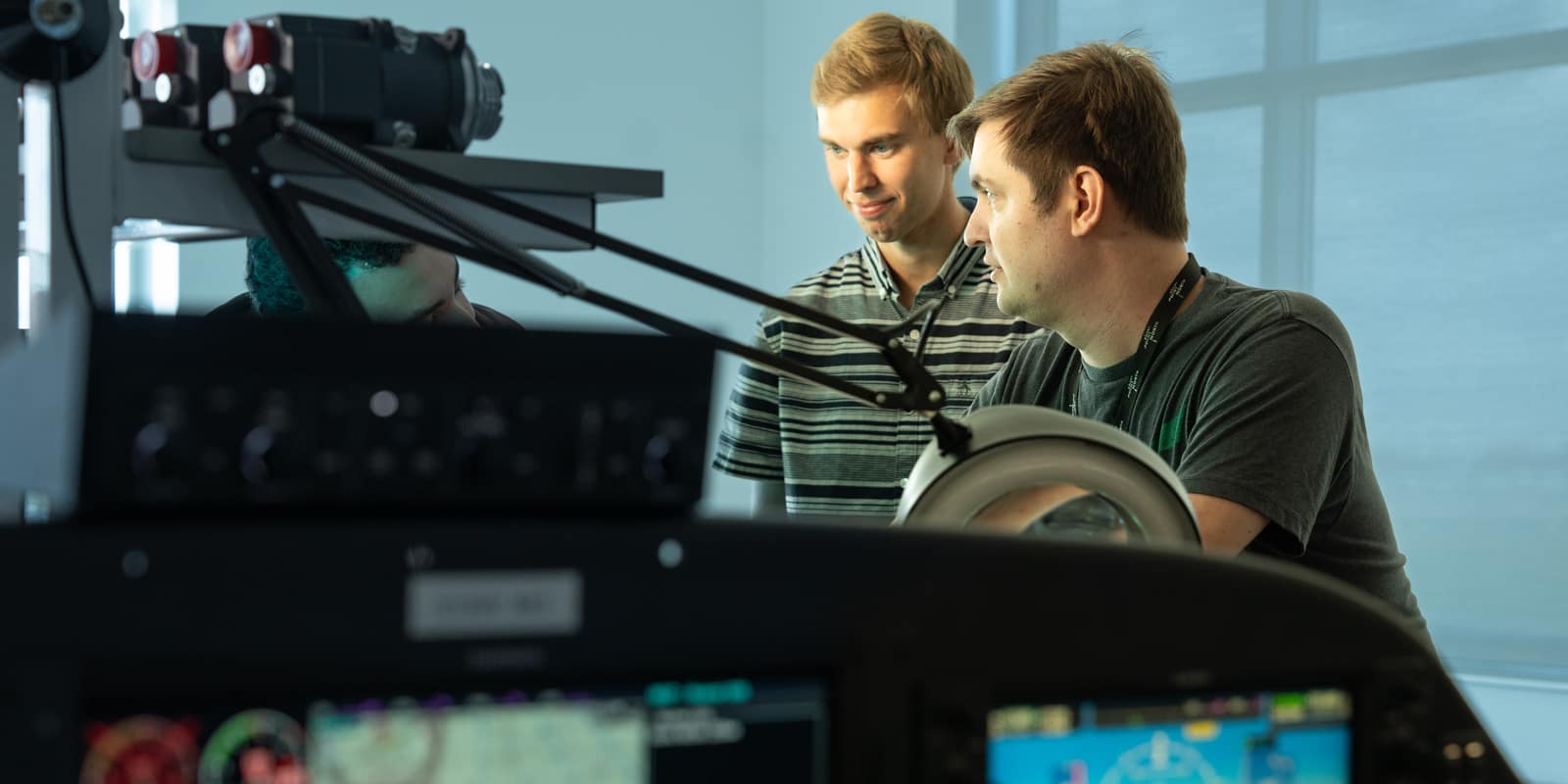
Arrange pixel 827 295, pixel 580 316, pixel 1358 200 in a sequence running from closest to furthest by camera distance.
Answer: pixel 827 295, pixel 1358 200, pixel 580 316

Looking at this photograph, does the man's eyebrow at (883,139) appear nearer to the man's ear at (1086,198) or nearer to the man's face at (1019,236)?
the man's face at (1019,236)

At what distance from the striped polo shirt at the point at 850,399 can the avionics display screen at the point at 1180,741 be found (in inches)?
63.4

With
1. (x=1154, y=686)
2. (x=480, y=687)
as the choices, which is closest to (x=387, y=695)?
(x=480, y=687)

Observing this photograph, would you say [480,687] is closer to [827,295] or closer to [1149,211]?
[1149,211]

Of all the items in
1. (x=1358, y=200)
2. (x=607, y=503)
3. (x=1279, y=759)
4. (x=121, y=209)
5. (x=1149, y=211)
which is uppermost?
(x=1358, y=200)

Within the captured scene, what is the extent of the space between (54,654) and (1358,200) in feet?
13.4

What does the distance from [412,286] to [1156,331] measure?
35.4 inches

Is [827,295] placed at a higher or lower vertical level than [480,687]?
higher

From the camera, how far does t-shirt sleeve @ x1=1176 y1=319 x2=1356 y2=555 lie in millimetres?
1548

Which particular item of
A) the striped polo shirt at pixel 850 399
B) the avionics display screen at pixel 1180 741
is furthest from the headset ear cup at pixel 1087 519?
the striped polo shirt at pixel 850 399

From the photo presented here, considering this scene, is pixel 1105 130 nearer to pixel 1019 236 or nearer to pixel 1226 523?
A: pixel 1019 236

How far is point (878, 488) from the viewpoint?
8.09ft

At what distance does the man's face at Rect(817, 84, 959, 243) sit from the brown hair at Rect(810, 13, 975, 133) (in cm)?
2

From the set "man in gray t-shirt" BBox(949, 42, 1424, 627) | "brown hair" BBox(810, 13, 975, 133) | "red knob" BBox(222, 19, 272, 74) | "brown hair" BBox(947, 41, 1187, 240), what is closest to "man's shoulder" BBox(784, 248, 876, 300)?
"brown hair" BBox(810, 13, 975, 133)
